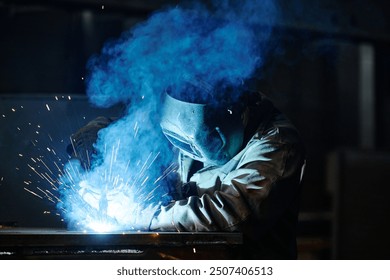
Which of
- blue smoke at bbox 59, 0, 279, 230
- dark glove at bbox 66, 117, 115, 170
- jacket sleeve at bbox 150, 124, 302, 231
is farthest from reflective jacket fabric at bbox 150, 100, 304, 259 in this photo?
dark glove at bbox 66, 117, 115, 170

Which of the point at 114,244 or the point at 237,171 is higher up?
the point at 237,171

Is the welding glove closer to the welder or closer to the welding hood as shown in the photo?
the welder

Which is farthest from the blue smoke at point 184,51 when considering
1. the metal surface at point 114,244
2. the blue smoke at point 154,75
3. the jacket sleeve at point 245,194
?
the metal surface at point 114,244

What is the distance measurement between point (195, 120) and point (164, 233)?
1.27 feet

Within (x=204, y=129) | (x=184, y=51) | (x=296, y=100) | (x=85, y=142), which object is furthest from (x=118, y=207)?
(x=296, y=100)

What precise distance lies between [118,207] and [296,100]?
0.87 m

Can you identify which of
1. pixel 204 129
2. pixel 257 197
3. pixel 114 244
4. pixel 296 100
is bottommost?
pixel 114 244

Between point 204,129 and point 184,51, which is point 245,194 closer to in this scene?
point 204,129

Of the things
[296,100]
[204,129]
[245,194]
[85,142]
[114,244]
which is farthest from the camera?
[296,100]

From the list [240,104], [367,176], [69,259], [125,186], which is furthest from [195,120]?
[367,176]

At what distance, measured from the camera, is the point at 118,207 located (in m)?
1.97

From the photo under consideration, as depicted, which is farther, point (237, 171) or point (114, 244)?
point (237, 171)

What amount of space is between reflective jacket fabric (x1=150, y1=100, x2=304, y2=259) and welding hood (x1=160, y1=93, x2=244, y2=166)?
0.04 m

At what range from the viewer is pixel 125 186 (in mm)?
2041
